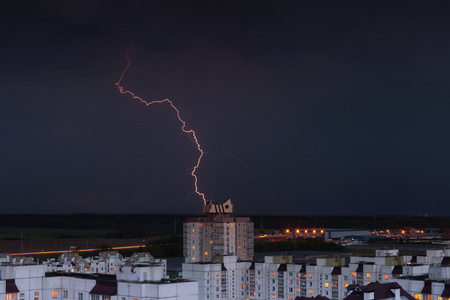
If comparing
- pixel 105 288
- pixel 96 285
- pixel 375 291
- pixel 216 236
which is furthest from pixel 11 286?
pixel 216 236

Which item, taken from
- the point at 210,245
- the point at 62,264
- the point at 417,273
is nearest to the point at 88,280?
the point at 417,273

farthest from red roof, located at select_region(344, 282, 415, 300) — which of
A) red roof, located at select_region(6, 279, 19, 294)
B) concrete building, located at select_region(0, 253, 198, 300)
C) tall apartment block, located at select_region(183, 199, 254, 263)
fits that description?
tall apartment block, located at select_region(183, 199, 254, 263)

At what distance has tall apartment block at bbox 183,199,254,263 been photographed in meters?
98.9

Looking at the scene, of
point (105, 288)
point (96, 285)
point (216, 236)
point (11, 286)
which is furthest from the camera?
point (216, 236)

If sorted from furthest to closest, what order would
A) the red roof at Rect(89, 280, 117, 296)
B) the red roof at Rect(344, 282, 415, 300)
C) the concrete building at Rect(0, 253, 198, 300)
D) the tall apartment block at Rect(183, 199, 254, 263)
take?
the tall apartment block at Rect(183, 199, 254, 263) → the red roof at Rect(89, 280, 117, 296) → the concrete building at Rect(0, 253, 198, 300) → the red roof at Rect(344, 282, 415, 300)

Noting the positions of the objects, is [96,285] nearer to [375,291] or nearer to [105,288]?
[105,288]

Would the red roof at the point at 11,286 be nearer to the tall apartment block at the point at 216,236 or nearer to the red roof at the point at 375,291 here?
the red roof at the point at 375,291

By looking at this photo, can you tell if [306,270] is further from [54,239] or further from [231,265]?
[54,239]

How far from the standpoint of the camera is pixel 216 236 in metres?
99.2

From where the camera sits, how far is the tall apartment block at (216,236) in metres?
98.9

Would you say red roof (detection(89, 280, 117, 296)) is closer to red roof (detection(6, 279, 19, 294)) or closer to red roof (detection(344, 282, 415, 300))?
red roof (detection(6, 279, 19, 294))

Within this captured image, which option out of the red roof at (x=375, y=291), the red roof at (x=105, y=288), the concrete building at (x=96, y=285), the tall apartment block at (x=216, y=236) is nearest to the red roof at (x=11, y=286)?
the concrete building at (x=96, y=285)

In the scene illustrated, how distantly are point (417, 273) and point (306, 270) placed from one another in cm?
929

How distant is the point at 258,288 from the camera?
62.0m
